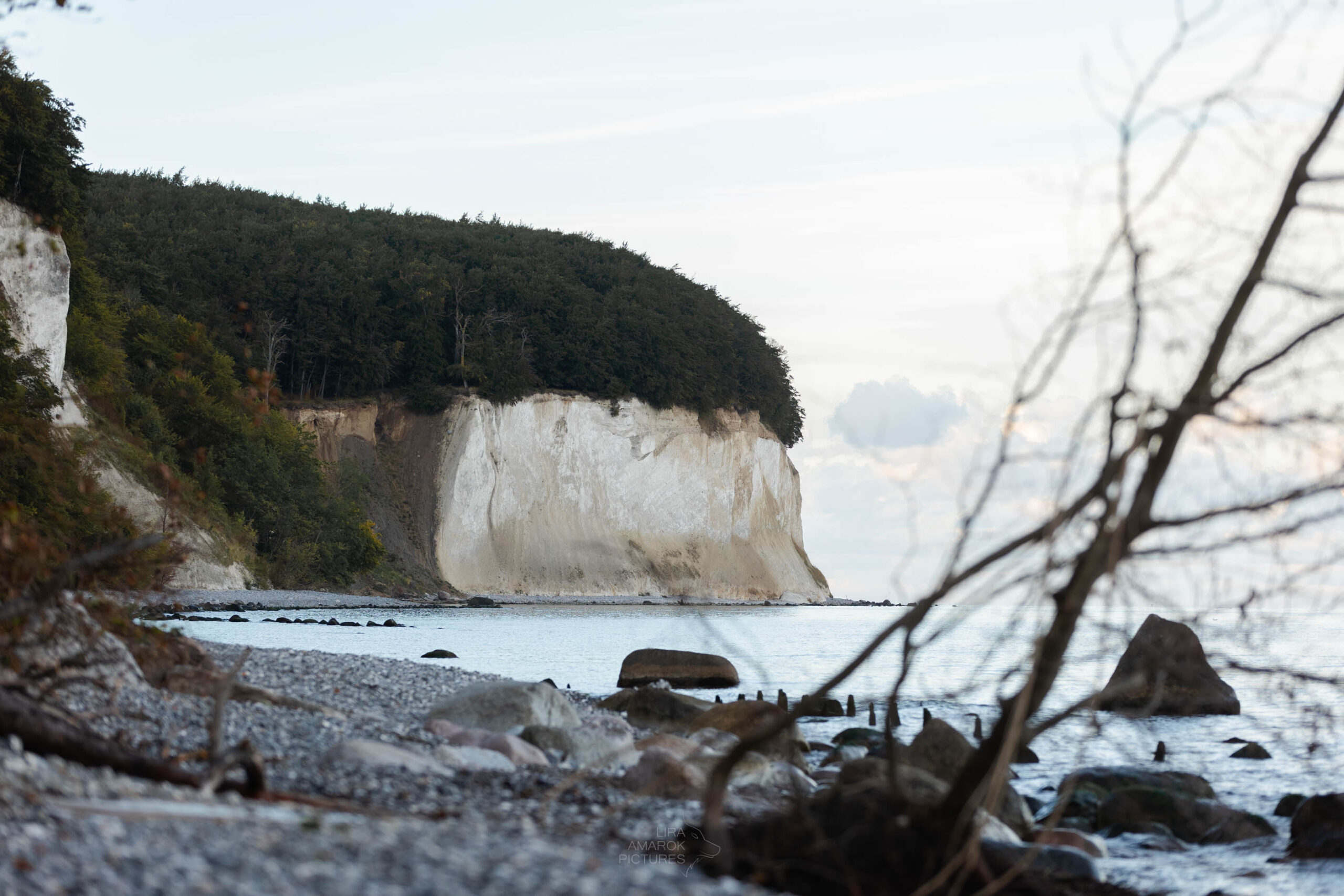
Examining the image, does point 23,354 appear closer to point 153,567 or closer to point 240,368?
point 153,567

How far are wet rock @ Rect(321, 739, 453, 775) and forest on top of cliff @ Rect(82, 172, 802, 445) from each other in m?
53.6

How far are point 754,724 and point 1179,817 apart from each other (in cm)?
→ 442

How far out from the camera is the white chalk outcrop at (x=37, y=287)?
3353cm

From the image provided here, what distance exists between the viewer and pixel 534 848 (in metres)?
4.64

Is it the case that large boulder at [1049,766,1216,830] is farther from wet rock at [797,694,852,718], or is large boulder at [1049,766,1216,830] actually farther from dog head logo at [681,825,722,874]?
wet rock at [797,694,852,718]

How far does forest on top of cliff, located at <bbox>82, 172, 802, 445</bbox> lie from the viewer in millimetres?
63562

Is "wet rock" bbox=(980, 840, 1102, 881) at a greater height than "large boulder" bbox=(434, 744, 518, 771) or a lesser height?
lesser

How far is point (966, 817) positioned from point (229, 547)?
45.7 m

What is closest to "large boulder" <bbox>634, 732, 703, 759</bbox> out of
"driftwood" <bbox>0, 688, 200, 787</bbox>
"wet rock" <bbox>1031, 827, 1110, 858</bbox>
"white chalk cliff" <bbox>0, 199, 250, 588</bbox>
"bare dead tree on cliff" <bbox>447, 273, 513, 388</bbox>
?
"wet rock" <bbox>1031, 827, 1110, 858</bbox>

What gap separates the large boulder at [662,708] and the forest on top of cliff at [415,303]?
48.6 metres

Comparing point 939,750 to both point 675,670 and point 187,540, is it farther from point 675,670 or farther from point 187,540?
point 187,540

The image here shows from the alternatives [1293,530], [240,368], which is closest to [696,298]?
[240,368]

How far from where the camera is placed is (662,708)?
14609mm

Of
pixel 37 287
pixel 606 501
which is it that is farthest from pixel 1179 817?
pixel 606 501
